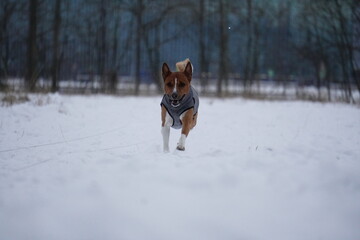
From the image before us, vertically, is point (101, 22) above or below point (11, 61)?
above

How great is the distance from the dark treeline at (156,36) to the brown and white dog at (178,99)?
10462 millimetres

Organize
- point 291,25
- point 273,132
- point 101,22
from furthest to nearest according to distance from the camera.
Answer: point 291,25
point 101,22
point 273,132

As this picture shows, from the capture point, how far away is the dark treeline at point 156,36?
1355cm

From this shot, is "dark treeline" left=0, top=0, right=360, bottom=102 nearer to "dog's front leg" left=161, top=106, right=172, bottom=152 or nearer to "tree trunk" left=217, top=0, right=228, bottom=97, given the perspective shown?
"tree trunk" left=217, top=0, right=228, bottom=97

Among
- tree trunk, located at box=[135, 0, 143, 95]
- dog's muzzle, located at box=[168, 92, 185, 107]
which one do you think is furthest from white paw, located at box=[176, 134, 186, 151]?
tree trunk, located at box=[135, 0, 143, 95]

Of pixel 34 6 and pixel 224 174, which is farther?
pixel 34 6

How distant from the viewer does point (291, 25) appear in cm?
2105

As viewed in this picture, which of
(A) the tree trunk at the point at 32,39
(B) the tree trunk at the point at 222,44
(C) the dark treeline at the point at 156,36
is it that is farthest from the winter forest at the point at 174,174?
(B) the tree trunk at the point at 222,44

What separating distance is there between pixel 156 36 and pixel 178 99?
1629 centimetres

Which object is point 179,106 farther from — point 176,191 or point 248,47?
point 248,47

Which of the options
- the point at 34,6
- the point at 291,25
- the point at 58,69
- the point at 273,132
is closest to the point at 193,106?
the point at 273,132

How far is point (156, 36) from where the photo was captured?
1872 centimetres

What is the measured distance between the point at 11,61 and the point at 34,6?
3.99 meters

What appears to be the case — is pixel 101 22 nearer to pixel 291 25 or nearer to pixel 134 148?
pixel 291 25
